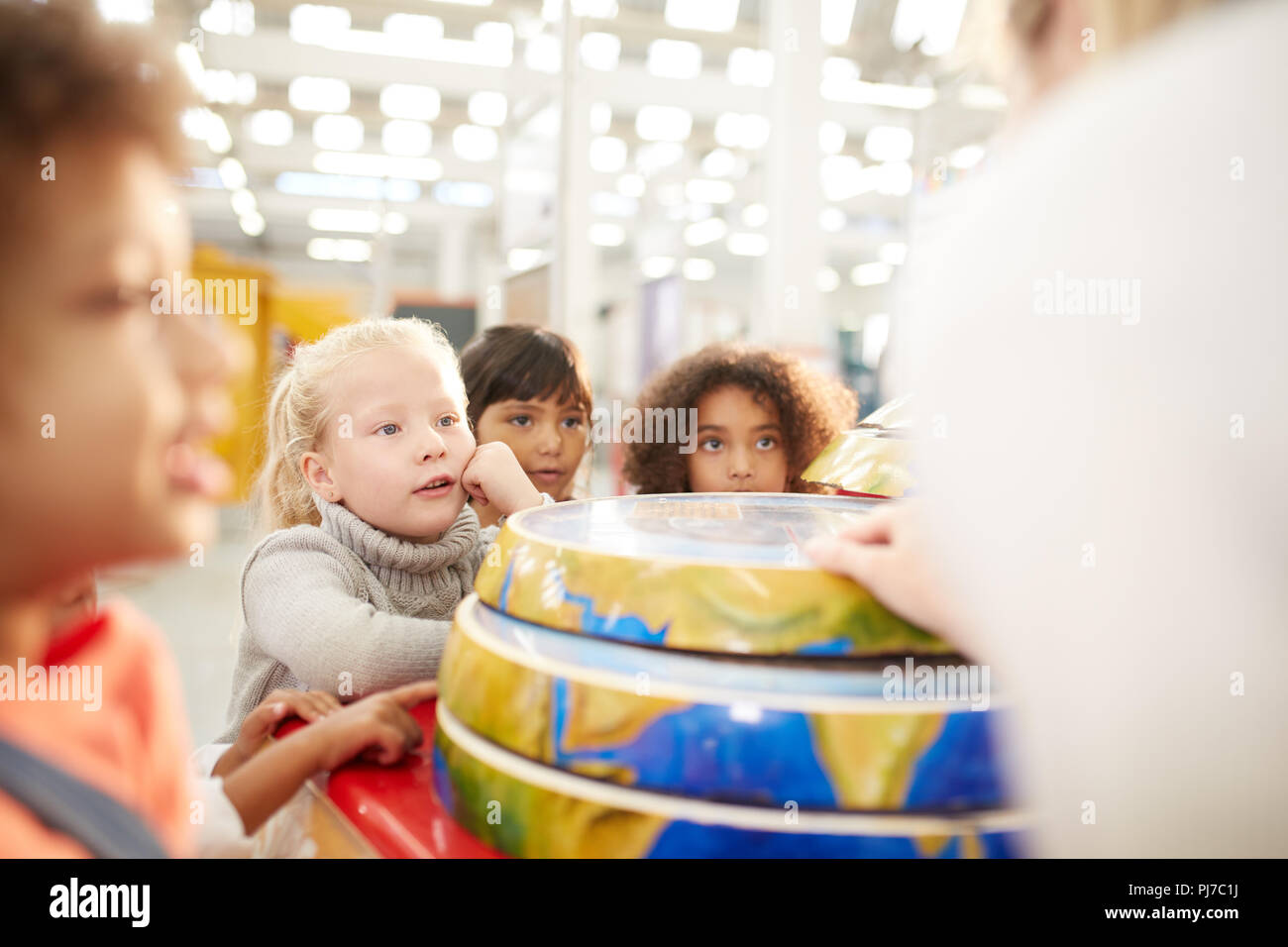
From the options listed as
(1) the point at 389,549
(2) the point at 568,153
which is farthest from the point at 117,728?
(2) the point at 568,153

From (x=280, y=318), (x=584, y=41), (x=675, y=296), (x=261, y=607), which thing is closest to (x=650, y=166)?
(x=584, y=41)

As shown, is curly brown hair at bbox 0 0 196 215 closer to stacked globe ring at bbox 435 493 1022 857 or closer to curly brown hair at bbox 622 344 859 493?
stacked globe ring at bbox 435 493 1022 857

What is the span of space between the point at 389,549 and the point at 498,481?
14 centimetres

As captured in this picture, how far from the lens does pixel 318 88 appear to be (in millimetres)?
7602

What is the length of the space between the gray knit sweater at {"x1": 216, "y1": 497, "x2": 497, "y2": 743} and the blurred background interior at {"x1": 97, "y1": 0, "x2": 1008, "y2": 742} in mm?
304

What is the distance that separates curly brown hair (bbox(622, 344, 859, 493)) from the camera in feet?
5.20

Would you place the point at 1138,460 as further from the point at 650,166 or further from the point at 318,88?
the point at 650,166

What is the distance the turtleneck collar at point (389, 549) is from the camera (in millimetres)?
971

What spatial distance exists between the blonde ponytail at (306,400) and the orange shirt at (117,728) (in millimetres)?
590

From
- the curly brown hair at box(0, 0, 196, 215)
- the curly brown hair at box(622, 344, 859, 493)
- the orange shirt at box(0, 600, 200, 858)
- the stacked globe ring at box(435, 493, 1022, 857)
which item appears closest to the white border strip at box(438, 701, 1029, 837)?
the stacked globe ring at box(435, 493, 1022, 857)

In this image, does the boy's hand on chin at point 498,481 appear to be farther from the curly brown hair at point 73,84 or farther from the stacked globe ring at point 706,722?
the curly brown hair at point 73,84

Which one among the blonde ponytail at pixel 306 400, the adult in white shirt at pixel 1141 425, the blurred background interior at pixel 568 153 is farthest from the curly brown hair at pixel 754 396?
the adult in white shirt at pixel 1141 425

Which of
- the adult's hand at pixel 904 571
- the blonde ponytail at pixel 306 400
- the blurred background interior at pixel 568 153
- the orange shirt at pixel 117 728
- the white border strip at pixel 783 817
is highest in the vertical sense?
the blurred background interior at pixel 568 153

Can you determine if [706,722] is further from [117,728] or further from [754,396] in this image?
[754,396]
